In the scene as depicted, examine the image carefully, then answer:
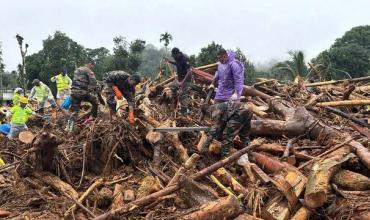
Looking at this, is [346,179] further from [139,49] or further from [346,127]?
[139,49]

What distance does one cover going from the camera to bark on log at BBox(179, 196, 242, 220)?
4555 millimetres

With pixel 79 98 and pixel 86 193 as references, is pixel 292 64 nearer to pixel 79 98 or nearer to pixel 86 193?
pixel 79 98

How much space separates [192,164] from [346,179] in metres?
1.95

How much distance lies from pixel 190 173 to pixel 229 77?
1673 mm

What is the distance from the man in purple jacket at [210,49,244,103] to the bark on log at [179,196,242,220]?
6.89 feet

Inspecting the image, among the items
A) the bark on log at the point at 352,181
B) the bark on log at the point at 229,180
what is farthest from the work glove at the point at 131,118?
the bark on log at the point at 352,181

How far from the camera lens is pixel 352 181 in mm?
5141

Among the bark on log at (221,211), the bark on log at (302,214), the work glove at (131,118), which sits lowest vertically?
the bark on log at (302,214)

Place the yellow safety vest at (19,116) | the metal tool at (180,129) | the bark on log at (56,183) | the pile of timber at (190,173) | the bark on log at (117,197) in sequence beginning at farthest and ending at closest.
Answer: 1. the yellow safety vest at (19,116)
2. the metal tool at (180,129)
3. the bark on log at (56,183)
4. the bark on log at (117,197)
5. the pile of timber at (190,173)

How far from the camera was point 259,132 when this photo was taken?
7281 mm

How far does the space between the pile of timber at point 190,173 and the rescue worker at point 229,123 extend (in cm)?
18

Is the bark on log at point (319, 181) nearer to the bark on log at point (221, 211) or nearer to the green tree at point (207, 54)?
the bark on log at point (221, 211)

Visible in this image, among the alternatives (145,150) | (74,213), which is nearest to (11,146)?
(145,150)

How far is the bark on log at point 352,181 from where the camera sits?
5.13 metres
